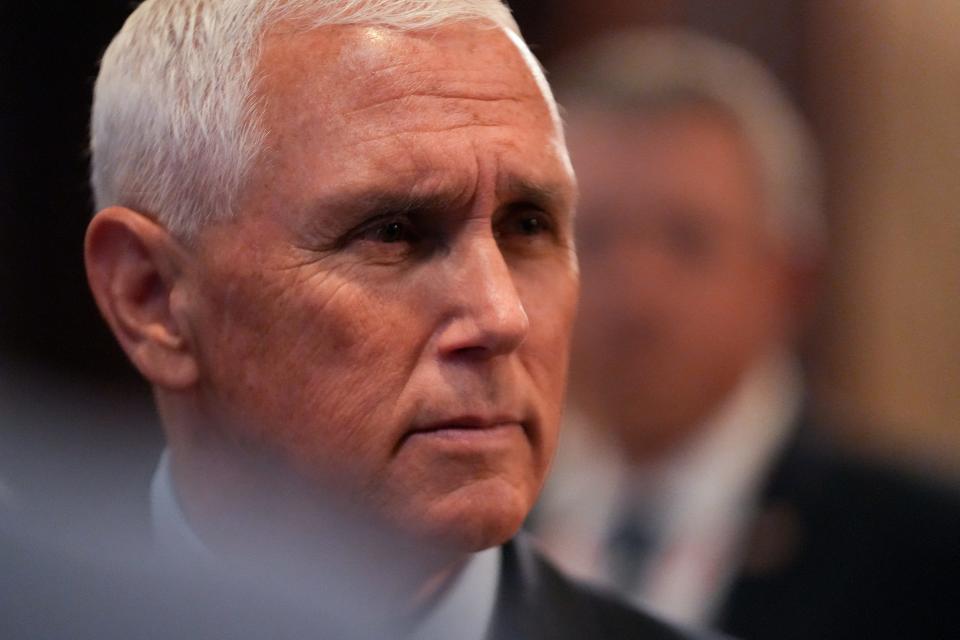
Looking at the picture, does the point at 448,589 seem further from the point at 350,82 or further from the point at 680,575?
the point at 680,575

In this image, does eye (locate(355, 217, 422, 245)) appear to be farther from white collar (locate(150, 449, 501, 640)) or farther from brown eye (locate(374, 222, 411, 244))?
white collar (locate(150, 449, 501, 640))

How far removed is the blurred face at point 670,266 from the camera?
3781 mm

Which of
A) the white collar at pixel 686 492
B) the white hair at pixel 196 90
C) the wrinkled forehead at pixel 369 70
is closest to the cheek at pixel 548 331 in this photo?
the wrinkled forehead at pixel 369 70

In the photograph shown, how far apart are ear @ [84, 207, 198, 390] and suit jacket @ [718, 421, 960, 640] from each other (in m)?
1.74

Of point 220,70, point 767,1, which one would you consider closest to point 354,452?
point 220,70

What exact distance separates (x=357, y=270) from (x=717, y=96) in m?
2.32

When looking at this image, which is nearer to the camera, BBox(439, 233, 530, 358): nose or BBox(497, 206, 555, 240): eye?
BBox(439, 233, 530, 358): nose

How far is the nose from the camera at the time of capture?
5.90 feet

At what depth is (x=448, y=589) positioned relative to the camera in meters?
1.98

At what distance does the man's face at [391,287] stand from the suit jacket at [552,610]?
0.25 meters

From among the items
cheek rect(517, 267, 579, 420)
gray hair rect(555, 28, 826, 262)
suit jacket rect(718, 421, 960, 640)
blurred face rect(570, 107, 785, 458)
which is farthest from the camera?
gray hair rect(555, 28, 826, 262)

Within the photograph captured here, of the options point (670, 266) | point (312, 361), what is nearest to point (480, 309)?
point (312, 361)

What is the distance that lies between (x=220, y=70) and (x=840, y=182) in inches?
148

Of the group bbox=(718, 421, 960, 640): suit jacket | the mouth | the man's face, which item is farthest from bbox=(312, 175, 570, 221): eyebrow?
bbox=(718, 421, 960, 640): suit jacket
